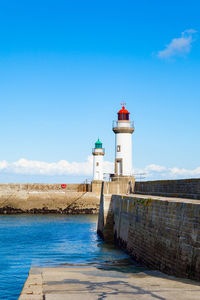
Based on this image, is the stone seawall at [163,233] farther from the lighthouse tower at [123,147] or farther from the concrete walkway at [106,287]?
the lighthouse tower at [123,147]

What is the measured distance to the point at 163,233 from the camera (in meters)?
12.6

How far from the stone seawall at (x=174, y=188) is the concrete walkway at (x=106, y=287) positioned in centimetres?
545

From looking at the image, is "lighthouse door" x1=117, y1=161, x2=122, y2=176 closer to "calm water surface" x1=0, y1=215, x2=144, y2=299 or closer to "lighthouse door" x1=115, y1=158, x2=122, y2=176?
"lighthouse door" x1=115, y1=158, x2=122, y2=176

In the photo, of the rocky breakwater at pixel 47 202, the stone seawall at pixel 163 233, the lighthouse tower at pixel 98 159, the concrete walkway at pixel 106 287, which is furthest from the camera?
the lighthouse tower at pixel 98 159

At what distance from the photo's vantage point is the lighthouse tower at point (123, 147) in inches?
1319

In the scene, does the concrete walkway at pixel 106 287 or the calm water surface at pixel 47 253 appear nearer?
the concrete walkway at pixel 106 287

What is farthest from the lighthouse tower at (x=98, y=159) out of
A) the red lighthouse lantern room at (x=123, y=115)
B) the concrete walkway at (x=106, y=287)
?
the concrete walkway at (x=106, y=287)

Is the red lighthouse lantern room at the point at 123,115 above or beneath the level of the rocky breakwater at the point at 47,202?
above

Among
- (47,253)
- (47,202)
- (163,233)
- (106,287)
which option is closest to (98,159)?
(47,202)

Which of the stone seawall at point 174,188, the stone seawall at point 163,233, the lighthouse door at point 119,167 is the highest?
the lighthouse door at point 119,167

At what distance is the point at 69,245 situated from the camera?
70.3 ft

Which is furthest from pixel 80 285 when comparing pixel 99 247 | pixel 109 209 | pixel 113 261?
pixel 109 209

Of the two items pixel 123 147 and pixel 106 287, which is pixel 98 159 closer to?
pixel 123 147

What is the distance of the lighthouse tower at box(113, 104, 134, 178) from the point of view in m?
33.5
